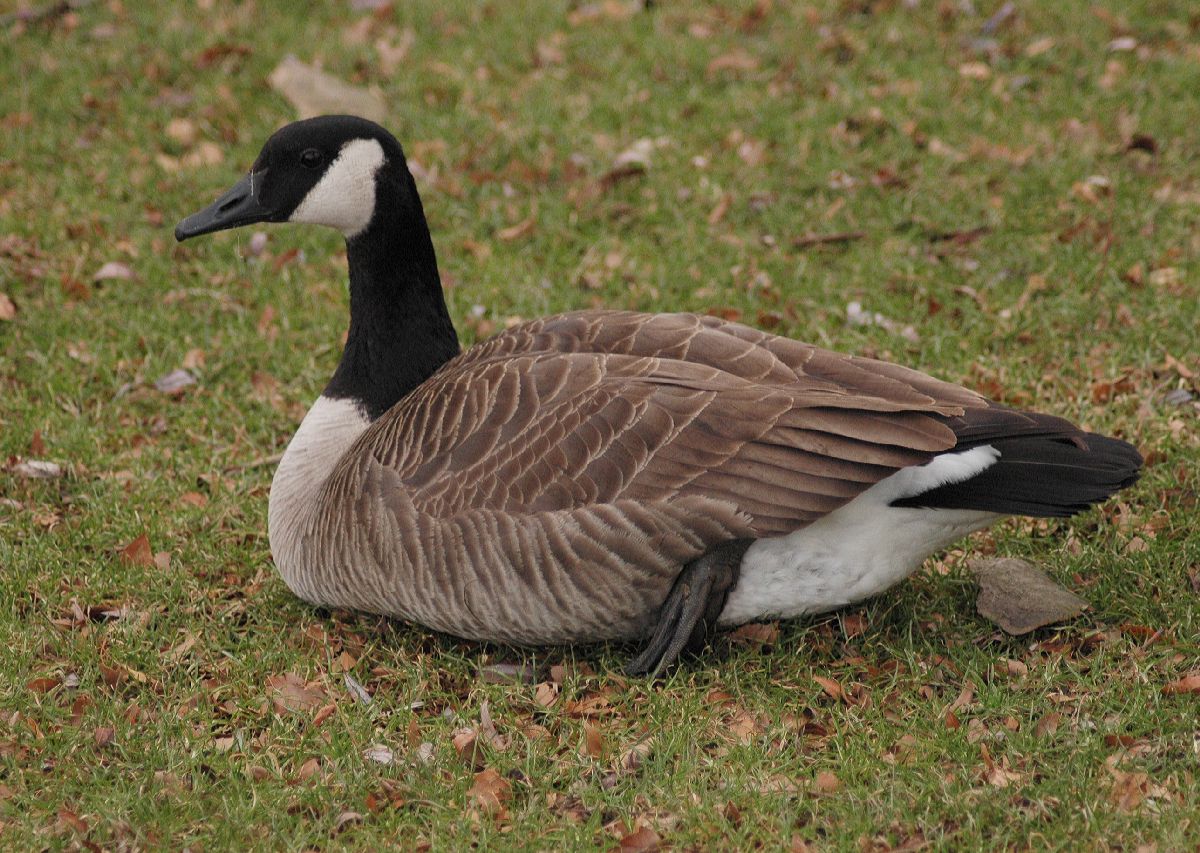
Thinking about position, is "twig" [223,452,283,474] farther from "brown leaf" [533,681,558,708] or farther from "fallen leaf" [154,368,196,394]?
"brown leaf" [533,681,558,708]

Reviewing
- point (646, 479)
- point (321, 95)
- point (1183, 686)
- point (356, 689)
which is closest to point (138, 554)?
point (356, 689)

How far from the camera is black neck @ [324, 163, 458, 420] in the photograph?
4.51 m

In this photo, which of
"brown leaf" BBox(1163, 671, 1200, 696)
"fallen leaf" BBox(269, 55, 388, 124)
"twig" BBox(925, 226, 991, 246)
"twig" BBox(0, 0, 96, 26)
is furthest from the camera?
"twig" BBox(0, 0, 96, 26)

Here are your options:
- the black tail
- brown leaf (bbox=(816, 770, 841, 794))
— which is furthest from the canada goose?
brown leaf (bbox=(816, 770, 841, 794))

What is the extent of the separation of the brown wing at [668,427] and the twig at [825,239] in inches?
100

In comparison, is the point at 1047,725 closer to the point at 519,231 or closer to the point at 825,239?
the point at 825,239

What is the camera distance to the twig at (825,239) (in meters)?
6.68

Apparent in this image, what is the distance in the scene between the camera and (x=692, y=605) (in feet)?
12.8

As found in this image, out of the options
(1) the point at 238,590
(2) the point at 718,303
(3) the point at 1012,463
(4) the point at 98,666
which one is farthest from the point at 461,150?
(3) the point at 1012,463

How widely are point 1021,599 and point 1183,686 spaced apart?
1.83 feet

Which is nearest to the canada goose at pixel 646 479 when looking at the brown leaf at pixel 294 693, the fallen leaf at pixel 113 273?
the brown leaf at pixel 294 693

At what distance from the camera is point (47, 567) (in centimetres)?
463

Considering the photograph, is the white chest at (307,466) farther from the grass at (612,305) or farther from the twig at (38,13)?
the twig at (38,13)

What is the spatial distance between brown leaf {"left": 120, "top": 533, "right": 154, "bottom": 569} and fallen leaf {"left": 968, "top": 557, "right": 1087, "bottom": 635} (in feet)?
9.24
